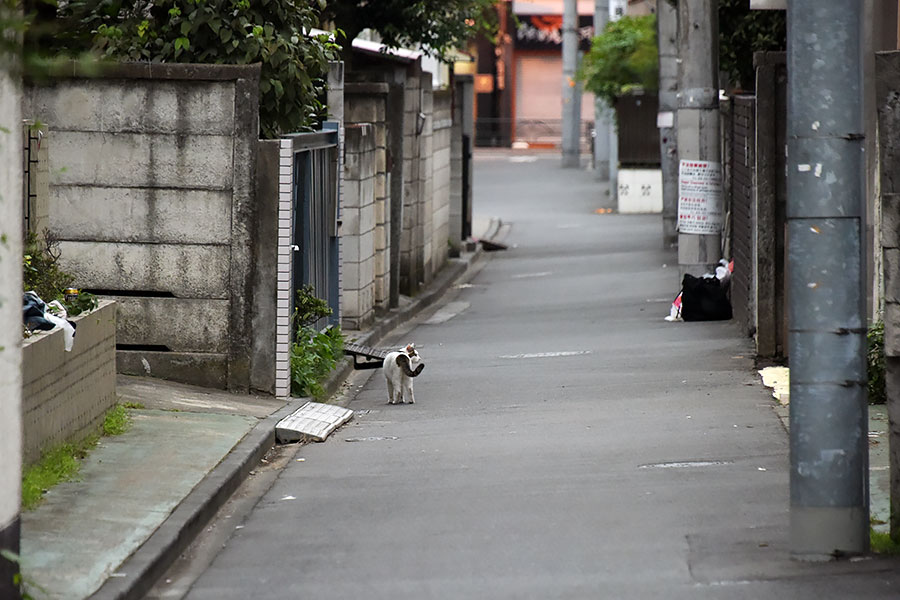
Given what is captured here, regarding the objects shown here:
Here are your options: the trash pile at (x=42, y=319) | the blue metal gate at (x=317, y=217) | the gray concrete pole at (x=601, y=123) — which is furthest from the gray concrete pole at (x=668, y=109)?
the trash pile at (x=42, y=319)

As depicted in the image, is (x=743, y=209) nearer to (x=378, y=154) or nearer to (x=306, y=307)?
(x=378, y=154)

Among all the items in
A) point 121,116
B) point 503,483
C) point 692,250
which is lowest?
point 503,483

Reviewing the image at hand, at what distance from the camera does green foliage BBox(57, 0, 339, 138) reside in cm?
1107

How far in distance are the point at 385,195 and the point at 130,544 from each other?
9.97 m

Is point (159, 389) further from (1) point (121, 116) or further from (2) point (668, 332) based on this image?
(2) point (668, 332)

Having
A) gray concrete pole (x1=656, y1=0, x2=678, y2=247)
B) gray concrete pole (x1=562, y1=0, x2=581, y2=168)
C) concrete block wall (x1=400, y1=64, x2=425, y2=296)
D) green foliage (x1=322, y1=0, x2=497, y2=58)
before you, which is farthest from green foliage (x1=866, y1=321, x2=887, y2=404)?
gray concrete pole (x1=562, y1=0, x2=581, y2=168)

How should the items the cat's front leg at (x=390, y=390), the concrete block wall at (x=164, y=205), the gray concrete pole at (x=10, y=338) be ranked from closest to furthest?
the gray concrete pole at (x=10, y=338) < the concrete block wall at (x=164, y=205) < the cat's front leg at (x=390, y=390)

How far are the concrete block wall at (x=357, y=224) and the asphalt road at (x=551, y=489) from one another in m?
0.83

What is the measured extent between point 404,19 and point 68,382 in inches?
517

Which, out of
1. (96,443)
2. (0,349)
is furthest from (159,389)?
(0,349)

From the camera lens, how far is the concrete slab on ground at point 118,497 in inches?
246

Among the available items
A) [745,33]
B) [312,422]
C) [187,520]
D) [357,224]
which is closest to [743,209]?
[745,33]

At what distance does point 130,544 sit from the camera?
21.8 feet

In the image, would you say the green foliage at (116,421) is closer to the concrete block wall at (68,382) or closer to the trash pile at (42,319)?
the concrete block wall at (68,382)
